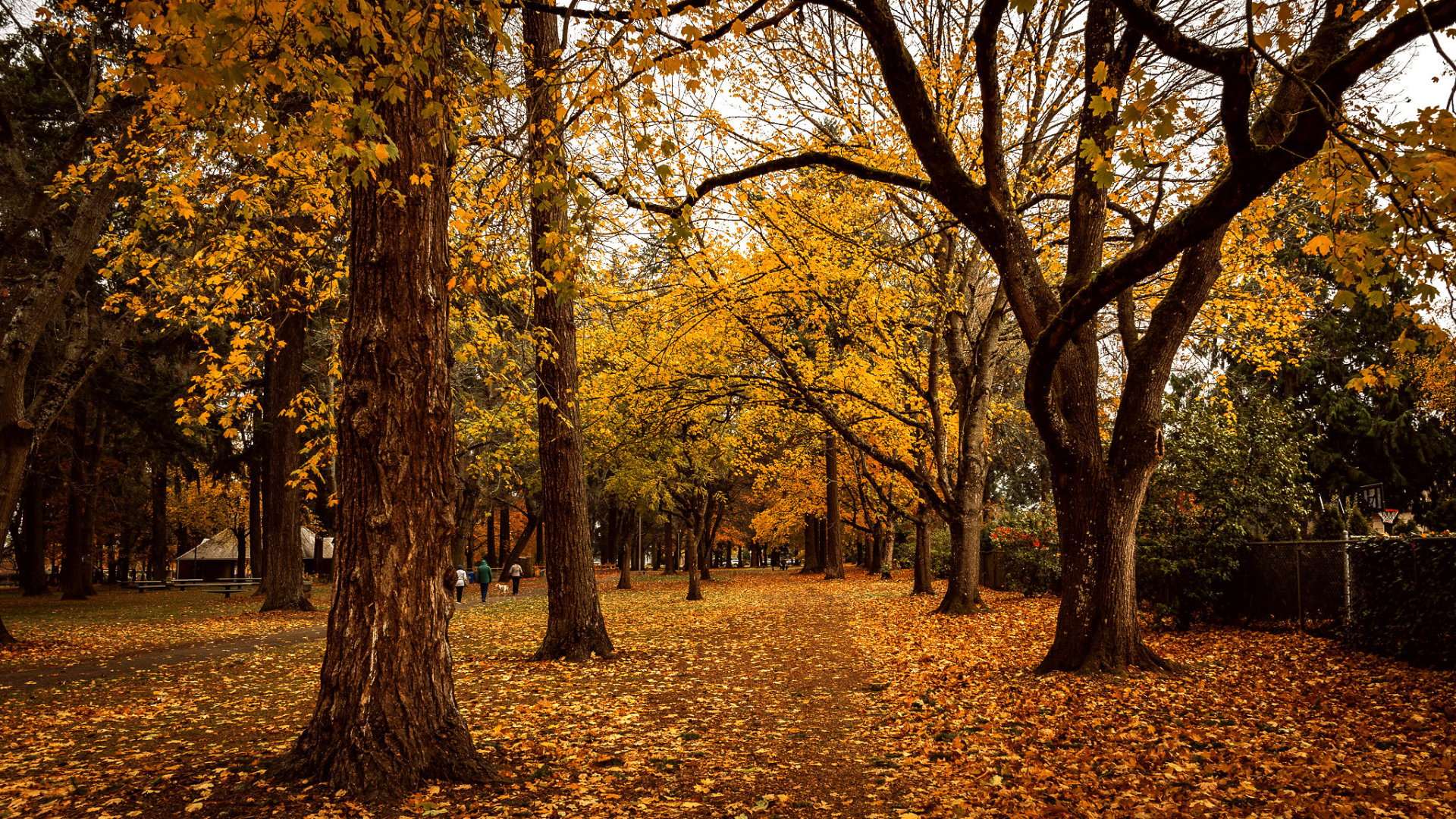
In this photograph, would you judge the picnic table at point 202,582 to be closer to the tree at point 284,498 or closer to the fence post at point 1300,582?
the tree at point 284,498

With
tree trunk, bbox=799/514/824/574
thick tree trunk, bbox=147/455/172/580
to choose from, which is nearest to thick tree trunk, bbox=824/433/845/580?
tree trunk, bbox=799/514/824/574

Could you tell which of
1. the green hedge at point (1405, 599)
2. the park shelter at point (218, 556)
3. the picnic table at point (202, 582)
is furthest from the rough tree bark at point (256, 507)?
the green hedge at point (1405, 599)

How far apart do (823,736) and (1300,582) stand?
873cm

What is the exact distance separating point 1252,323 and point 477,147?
1207 cm

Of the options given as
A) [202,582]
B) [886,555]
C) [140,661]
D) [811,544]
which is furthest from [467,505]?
[811,544]

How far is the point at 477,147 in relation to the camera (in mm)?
6965

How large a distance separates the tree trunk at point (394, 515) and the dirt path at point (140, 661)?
21.9 feet

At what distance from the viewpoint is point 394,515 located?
443cm

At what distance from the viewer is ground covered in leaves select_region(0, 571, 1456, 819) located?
14.0 ft

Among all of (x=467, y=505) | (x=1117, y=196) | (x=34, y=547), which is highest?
(x=1117, y=196)

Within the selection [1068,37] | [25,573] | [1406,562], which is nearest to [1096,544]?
[1406,562]

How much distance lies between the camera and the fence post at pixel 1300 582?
10.6 m

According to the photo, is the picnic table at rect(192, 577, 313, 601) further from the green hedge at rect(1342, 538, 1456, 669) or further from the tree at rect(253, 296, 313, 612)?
the green hedge at rect(1342, 538, 1456, 669)

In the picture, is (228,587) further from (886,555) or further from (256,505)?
(886,555)
